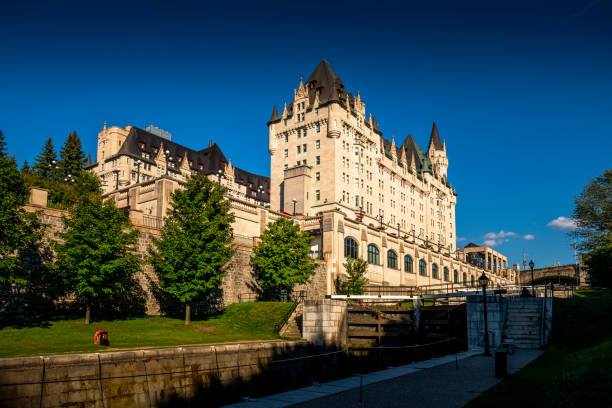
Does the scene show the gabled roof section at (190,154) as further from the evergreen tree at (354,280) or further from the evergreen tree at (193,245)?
the evergreen tree at (193,245)

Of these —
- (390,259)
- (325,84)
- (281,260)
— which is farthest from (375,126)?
(281,260)

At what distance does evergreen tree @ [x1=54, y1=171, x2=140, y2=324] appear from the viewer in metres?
30.6

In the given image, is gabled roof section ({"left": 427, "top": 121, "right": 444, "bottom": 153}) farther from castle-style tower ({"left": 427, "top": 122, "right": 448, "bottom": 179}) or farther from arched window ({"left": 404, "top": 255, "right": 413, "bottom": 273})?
arched window ({"left": 404, "top": 255, "right": 413, "bottom": 273})

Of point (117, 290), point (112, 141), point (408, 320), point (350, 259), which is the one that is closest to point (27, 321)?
point (117, 290)

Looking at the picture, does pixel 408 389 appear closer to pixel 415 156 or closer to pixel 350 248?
pixel 350 248

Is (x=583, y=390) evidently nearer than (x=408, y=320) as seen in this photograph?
Yes

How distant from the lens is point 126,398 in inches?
727

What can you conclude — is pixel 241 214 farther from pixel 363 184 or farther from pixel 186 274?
pixel 363 184

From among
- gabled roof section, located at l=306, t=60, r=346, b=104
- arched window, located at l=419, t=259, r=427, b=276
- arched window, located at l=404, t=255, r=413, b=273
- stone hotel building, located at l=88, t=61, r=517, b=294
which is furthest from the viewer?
gabled roof section, located at l=306, t=60, r=346, b=104

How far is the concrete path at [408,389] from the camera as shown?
1626 cm

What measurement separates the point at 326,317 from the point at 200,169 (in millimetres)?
83794

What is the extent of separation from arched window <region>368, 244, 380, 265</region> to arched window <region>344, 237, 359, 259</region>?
143 inches

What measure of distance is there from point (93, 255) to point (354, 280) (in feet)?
103

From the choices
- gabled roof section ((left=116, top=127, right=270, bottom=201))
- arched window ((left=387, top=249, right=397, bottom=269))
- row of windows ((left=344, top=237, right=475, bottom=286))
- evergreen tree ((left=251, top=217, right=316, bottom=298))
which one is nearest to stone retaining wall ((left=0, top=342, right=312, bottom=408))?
evergreen tree ((left=251, top=217, right=316, bottom=298))
